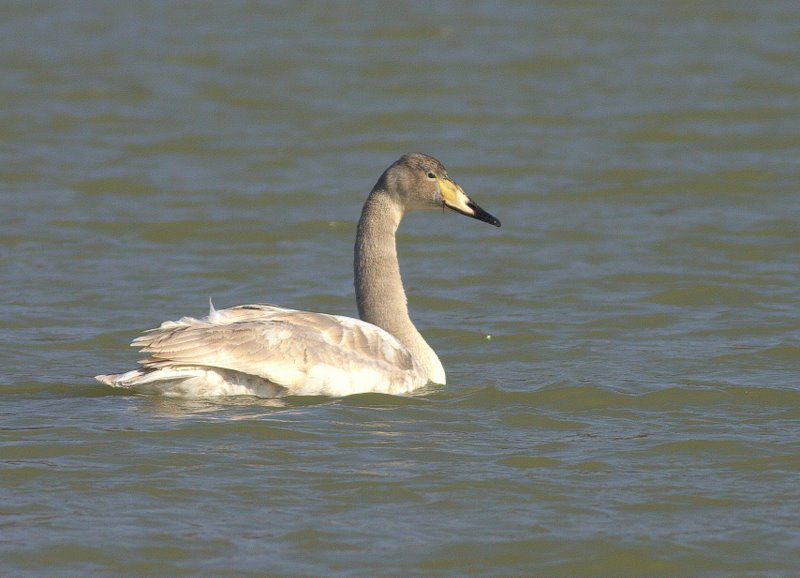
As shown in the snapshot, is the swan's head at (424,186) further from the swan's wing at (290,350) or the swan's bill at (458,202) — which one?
the swan's wing at (290,350)

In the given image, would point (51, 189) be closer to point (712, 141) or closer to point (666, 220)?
point (666, 220)

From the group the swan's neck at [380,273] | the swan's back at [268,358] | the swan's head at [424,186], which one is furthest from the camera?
the swan's head at [424,186]

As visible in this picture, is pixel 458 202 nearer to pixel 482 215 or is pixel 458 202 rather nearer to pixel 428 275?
pixel 482 215

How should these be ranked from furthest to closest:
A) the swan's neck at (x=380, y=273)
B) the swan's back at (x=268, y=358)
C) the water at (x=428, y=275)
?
the swan's neck at (x=380, y=273) → the swan's back at (x=268, y=358) → the water at (x=428, y=275)

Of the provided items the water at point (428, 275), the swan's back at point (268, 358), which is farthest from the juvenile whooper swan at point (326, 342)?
the water at point (428, 275)

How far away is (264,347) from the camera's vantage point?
371 inches

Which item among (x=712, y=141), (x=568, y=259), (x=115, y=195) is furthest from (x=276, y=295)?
(x=712, y=141)

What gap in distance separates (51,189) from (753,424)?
34.6 ft

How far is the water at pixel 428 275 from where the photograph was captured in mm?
7500

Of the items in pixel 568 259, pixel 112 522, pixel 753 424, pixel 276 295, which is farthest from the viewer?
pixel 568 259

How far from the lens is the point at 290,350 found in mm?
9508

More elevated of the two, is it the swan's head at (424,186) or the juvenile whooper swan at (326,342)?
the swan's head at (424,186)

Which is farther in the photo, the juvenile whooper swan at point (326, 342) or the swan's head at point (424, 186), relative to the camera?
the swan's head at point (424, 186)

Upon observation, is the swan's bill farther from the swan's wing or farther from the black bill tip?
the swan's wing
